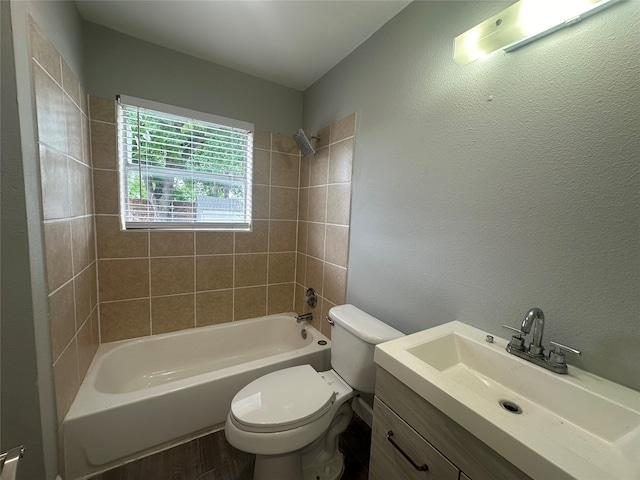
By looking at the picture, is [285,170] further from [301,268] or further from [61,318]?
[61,318]

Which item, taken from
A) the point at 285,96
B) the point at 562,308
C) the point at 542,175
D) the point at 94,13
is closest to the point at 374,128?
the point at 542,175

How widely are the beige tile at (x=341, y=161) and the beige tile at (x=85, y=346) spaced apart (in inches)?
66.3

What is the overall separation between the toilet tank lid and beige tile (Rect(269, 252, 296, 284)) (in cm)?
93

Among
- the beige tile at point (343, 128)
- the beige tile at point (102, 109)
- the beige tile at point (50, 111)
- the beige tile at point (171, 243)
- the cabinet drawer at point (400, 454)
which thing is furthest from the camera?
the beige tile at point (171, 243)

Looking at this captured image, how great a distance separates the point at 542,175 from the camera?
0.83 m

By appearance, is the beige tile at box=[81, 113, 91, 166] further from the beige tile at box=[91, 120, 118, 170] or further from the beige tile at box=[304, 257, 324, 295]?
the beige tile at box=[304, 257, 324, 295]

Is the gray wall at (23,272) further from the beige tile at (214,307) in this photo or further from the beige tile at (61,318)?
the beige tile at (214,307)

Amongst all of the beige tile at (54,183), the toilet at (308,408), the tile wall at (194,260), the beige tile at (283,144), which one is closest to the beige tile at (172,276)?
the tile wall at (194,260)

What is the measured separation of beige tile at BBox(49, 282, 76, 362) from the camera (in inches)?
39.6

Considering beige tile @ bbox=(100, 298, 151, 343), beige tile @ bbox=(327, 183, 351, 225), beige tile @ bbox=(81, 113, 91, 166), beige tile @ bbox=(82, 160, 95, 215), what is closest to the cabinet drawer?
beige tile @ bbox=(327, 183, 351, 225)

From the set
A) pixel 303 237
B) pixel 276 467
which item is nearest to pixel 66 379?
pixel 276 467

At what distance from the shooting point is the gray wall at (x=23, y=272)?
81 centimetres

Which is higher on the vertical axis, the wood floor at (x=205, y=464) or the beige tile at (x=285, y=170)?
the beige tile at (x=285, y=170)

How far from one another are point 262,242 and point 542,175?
70.7 inches
